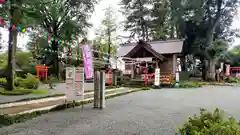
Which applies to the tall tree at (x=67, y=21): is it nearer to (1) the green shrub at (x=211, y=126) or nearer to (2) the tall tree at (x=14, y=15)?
(2) the tall tree at (x=14, y=15)

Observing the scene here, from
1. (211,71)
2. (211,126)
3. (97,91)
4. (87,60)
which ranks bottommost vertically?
(211,126)

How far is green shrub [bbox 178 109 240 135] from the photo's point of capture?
1983 millimetres

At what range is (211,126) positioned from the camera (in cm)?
213

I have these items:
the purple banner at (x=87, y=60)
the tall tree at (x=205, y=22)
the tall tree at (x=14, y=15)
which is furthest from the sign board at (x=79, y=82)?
the tall tree at (x=205, y=22)

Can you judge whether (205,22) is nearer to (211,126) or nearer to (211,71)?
(211,71)

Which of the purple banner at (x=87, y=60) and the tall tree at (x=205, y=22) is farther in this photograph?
the tall tree at (x=205, y=22)

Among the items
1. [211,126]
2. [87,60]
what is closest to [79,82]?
[87,60]

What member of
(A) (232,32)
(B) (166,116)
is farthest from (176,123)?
(A) (232,32)

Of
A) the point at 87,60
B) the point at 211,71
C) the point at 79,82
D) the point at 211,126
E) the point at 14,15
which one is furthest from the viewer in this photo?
the point at 211,71

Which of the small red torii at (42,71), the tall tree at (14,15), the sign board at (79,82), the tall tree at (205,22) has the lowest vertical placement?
the sign board at (79,82)

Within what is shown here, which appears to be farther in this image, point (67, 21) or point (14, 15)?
point (67, 21)

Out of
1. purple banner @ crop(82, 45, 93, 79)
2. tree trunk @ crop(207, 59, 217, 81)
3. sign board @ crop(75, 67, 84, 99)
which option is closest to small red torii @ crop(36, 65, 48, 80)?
purple banner @ crop(82, 45, 93, 79)

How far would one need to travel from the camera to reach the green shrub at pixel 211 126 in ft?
6.51

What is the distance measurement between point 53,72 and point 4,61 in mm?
4818
